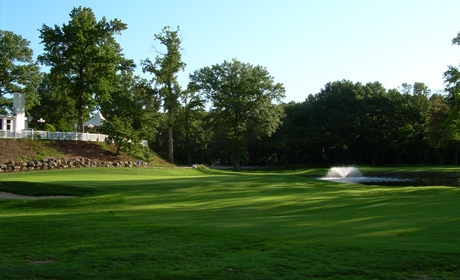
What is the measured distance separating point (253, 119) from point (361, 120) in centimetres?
2516

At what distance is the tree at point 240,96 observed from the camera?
58000 millimetres

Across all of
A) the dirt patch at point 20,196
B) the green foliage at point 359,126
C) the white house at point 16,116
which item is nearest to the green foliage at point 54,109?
the white house at point 16,116

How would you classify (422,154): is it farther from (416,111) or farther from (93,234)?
(93,234)

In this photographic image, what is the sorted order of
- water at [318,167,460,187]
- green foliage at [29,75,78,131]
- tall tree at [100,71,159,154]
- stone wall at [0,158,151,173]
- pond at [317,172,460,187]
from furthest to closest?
1. green foliage at [29,75,78,131]
2. tall tree at [100,71,159,154]
3. stone wall at [0,158,151,173]
4. water at [318,167,460,187]
5. pond at [317,172,460,187]

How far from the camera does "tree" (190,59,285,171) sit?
58000 mm

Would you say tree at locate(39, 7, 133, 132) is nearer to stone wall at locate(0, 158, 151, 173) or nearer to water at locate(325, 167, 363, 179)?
stone wall at locate(0, 158, 151, 173)

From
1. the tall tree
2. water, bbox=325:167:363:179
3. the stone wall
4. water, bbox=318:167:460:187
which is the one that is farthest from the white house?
water, bbox=325:167:363:179

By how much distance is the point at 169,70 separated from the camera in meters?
53.2

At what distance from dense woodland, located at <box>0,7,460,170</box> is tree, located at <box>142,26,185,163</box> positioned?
5.4 inches

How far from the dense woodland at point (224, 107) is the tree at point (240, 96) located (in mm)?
155

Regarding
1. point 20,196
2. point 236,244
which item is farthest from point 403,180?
point 236,244

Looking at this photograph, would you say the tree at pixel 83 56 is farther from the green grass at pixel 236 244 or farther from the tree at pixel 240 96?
the green grass at pixel 236 244

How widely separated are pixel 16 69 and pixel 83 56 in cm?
1414

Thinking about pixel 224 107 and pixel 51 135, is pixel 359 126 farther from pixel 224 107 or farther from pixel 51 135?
pixel 51 135
